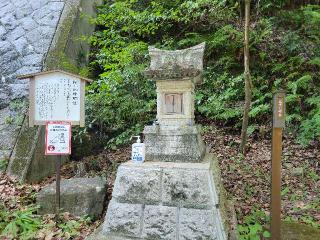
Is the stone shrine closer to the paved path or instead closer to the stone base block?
the stone base block

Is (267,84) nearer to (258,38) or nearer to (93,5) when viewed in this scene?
(258,38)

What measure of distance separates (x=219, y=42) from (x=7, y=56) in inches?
218

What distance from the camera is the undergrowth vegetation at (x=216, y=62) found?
680cm

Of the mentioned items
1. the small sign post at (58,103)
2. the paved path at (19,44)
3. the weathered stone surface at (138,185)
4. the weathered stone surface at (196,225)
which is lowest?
the weathered stone surface at (196,225)

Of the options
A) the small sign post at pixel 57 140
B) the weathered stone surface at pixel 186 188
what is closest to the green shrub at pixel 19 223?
the small sign post at pixel 57 140

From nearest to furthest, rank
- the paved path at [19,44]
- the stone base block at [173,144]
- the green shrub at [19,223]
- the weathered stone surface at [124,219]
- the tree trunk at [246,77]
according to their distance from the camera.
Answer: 1. the weathered stone surface at [124,219]
2. the green shrub at [19,223]
3. the stone base block at [173,144]
4. the tree trunk at [246,77]
5. the paved path at [19,44]

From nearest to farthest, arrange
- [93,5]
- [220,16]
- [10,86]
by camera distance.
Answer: [10,86], [220,16], [93,5]

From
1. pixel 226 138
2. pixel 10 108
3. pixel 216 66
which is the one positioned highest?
pixel 216 66

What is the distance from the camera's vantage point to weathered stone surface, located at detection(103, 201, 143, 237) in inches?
148

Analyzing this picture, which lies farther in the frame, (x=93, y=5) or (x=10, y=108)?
(x=93, y=5)

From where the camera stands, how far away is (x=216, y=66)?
28.8 feet

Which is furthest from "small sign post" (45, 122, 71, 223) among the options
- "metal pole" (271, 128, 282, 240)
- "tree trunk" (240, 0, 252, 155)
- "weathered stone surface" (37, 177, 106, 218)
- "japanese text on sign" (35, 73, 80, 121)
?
"tree trunk" (240, 0, 252, 155)

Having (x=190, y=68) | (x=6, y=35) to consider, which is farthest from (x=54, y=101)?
(x=6, y=35)

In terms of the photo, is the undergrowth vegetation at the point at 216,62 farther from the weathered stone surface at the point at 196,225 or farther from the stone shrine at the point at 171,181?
the weathered stone surface at the point at 196,225
